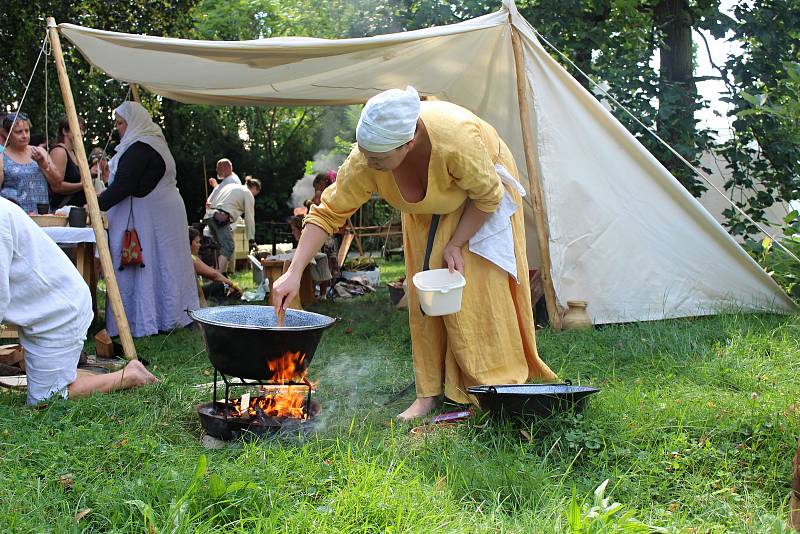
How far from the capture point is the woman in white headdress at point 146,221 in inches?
241

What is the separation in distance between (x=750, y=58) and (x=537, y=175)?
266 cm

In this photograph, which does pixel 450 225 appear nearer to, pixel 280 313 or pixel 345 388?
pixel 280 313

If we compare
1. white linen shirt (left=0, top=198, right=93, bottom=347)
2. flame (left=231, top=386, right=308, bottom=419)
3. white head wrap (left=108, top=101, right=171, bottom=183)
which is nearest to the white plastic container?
flame (left=231, top=386, right=308, bottom=419)

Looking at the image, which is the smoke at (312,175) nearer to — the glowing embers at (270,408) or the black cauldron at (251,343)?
the glowing embers at (270,408)

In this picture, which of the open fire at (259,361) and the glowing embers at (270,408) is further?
the glowing embers at (270,408)

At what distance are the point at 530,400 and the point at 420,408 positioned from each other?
0.78m

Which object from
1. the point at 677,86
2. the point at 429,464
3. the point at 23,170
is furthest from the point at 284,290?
the point at 677,86

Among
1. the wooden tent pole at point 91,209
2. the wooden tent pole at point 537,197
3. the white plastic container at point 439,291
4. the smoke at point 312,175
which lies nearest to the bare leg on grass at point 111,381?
the wooden tent pole at point 91,209

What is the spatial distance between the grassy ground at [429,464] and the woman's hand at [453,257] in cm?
69

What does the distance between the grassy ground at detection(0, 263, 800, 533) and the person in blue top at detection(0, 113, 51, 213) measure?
2.74 meters

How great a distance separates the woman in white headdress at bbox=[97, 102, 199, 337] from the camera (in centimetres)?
613

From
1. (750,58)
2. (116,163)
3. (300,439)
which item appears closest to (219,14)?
(116,163)

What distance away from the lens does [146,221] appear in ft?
20.6

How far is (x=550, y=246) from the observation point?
564cm
